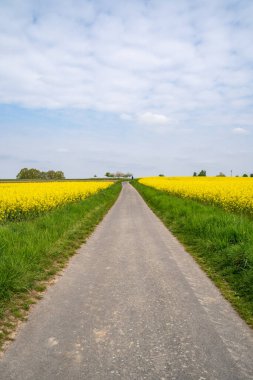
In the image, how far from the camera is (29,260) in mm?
7254

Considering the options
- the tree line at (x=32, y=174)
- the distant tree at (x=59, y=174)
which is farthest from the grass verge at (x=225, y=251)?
the distant tree at (x=59, y=174)

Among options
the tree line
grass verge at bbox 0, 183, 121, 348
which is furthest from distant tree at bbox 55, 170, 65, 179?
grass verge at bbox 0, 183, 121, 348

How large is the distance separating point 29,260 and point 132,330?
355 centimetres

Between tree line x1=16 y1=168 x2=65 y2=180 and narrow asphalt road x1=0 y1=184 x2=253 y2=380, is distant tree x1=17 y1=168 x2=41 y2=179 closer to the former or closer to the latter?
tree line x1=16 y1=168 x2=65 y2=180

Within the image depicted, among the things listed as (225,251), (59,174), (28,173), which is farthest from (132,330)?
(59,174)

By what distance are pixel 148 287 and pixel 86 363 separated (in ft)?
8.88

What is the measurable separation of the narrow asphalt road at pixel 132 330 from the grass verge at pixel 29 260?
0.92 ft

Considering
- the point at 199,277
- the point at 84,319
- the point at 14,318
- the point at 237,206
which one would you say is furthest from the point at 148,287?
the point at 237,206

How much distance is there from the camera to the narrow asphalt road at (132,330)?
359cm

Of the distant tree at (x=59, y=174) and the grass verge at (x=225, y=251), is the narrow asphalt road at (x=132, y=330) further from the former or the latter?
the distant tree at (x=59, y=174)

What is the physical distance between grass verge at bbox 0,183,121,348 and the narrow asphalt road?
0.92 feet

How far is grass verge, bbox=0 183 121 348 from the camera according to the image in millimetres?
5281

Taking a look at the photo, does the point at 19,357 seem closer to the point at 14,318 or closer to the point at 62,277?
the point at 14,318

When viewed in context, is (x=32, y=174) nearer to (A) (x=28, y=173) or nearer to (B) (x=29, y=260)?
(A) (x=28, y=173)
